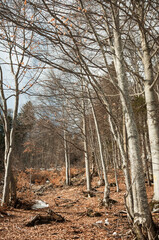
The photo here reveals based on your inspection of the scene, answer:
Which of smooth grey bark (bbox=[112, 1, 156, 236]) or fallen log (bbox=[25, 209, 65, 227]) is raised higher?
smooth grey bark (bbox=[112, 1, 156, 236])

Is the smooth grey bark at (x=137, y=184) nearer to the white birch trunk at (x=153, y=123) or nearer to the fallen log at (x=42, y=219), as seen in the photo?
the white birch trunk at (x=153, y=123)

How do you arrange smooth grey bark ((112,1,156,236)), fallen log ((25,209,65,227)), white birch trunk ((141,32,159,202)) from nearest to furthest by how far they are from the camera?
smooth grey bark ((112,1,156,236)) < fallen log ((25,209,65,227)) < white birch trunk ((141,32,159,202))

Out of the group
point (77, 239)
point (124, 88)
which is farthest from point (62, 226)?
point (124, 88)

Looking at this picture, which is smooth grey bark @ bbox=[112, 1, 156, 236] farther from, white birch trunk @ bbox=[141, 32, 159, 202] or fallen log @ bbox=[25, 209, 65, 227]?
fallen log @ bbox=[25, 209, 65, 227]

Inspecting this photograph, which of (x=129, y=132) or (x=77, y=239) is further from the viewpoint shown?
(x=77, y=239)

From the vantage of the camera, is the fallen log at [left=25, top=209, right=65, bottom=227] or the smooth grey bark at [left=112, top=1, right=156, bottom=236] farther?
the fallen log at [left=25, top=209, right=65, bottom=227]

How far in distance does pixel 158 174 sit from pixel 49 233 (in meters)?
3.12

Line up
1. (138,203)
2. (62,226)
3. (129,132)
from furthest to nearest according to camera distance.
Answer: (62,226) → (129,132) → (138,203)

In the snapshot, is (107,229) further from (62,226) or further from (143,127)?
(143,127)

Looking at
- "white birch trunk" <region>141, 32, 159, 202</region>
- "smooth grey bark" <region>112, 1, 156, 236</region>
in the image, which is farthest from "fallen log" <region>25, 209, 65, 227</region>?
"white birch trunk" <region>141, 32, 159, 202</region>

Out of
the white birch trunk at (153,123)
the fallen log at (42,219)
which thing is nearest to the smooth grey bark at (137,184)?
the white birch trunk at (153,123)

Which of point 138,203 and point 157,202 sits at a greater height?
point 138,203

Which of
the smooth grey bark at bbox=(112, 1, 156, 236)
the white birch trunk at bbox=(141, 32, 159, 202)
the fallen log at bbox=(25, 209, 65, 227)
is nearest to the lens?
the smooth grey bark at bbox=(112, 1, 156, 236)

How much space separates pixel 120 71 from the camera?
9.94ft
